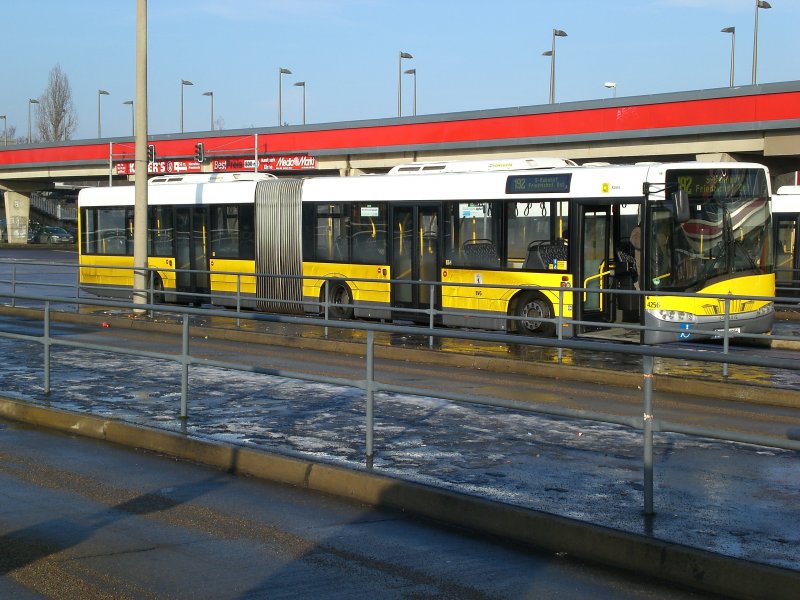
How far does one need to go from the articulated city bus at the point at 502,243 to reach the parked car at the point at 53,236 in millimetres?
64769

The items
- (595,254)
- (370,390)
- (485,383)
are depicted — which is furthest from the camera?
(595,254)

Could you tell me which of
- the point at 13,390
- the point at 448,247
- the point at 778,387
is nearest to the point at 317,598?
the point at 13,390

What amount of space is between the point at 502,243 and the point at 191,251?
10164 millimetres

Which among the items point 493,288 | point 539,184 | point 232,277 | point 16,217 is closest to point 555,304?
point 493,288

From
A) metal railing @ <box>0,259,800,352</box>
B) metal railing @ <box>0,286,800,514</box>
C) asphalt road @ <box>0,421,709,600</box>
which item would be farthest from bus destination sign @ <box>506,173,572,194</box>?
asphalt road @ <box>0,421,709,600</box>

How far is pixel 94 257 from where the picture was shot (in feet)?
103

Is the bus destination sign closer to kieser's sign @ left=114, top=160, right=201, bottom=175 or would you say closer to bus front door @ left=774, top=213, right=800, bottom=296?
bus front door @ left=774, top=213, right=800, bottom=296

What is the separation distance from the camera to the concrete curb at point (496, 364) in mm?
14094

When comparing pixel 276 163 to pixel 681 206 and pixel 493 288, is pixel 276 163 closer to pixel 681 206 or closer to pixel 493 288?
pixel 493 288

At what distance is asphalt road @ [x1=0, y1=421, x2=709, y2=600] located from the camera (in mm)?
6121

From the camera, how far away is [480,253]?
21.7 meters

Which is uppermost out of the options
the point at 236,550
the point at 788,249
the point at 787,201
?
the point at 787,201

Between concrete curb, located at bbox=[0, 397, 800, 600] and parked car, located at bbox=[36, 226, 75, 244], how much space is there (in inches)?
3270

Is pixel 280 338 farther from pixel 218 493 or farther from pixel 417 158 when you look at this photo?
pixel 417 158
